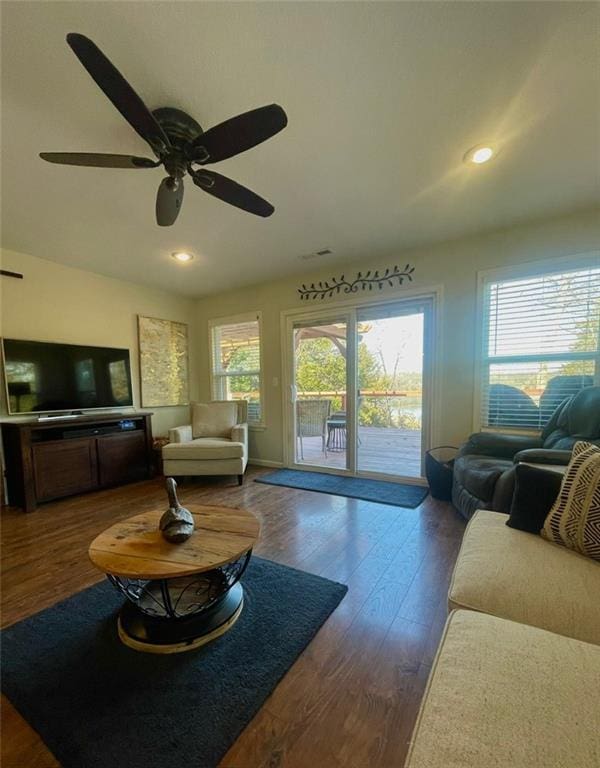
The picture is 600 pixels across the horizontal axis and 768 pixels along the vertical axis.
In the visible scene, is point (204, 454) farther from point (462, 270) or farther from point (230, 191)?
point (462, 270)

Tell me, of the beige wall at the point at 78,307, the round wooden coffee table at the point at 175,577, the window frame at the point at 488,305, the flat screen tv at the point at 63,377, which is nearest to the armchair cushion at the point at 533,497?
the round wooden coffee table at the point at 175,577

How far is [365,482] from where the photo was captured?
341cm

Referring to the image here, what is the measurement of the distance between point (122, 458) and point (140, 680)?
2.73 metres

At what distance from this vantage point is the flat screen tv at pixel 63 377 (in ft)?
9.82

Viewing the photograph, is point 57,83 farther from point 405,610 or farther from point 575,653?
point 405,610

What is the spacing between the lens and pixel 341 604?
1.58 metres

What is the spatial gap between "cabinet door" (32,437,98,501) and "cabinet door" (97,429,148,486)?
9cm

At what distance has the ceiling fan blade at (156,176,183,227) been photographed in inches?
63.3

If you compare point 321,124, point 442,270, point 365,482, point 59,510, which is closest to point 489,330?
point 442,270

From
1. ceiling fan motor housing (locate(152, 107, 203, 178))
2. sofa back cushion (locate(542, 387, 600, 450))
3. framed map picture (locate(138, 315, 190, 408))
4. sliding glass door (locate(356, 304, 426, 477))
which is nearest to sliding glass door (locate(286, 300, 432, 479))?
sliding glass door (locate(356, 304, 426, 477))

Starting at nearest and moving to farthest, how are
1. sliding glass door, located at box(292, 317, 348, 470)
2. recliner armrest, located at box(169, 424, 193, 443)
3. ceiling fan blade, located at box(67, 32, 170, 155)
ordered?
ceiling fan blade, located at box(67, 32, 170, 155)
recliner armrest, located at box(169, 424, 193, 443)
sliding glass door, located at box(292, 317, 348, 470)

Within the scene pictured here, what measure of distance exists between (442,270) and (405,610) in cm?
286

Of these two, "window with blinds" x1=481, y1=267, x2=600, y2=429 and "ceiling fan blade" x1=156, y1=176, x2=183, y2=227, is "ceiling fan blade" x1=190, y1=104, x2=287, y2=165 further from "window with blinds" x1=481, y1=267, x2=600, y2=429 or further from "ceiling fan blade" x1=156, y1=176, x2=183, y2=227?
"window with blinds" x1=481, y1=267, x2=600, y2=429

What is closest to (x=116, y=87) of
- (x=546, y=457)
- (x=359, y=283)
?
(x=546, y=457)
